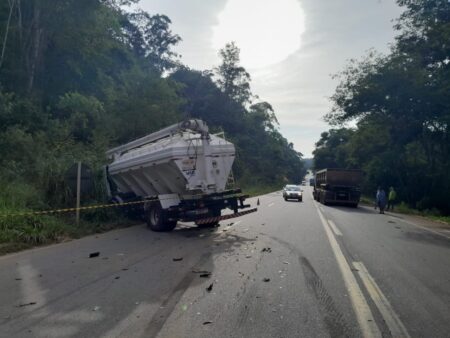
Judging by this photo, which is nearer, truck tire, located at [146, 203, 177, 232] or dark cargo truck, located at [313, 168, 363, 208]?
truck tire, located at [146, 203, 177, 232]

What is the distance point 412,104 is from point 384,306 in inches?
1044

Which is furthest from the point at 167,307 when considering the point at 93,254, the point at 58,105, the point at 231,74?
the point at 231,74

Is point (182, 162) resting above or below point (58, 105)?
below

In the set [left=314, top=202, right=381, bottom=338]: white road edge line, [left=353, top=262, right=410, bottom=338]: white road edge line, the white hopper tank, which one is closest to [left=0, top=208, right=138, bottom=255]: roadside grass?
the white hopper tank

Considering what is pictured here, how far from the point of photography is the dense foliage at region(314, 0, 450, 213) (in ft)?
85.2

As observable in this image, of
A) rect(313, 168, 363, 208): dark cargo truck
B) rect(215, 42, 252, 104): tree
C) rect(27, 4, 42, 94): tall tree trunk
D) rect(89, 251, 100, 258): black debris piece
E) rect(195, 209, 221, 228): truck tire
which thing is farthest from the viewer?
rect(215, 42, 252, 104): tree

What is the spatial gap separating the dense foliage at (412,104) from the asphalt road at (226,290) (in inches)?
780

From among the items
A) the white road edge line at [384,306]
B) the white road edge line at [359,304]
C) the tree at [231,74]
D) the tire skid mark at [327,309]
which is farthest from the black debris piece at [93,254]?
the tree at [231,74]

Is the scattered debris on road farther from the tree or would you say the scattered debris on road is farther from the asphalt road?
the tree

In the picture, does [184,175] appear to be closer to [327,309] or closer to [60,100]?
[327,309]

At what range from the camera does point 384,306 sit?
4930mm

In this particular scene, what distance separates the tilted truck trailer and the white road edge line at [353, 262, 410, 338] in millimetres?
5788

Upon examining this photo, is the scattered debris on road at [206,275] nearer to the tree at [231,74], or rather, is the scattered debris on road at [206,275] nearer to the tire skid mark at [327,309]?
the tire skid mark at [327,309]

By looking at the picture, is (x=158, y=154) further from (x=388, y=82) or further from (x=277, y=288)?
(x=388, y=82)
